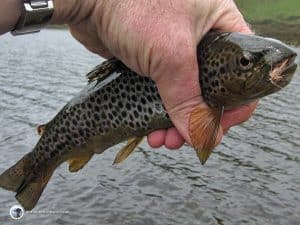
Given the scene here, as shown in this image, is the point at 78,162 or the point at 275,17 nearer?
the point at 78,162

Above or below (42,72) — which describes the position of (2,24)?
above

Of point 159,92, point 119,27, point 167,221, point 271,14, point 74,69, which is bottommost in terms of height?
point 271,14

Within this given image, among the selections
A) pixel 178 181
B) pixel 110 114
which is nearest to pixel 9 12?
pixel 110 114

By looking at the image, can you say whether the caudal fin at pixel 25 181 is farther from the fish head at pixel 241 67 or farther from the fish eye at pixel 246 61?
the fish eye at pixel 246 61

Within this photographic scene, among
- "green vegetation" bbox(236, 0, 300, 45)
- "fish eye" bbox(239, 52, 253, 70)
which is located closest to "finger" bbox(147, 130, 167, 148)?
"fish eye" bbox(239, 52, 253, 70)

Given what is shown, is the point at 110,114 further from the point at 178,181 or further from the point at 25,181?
the point at 178,181

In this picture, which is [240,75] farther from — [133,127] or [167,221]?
[167,221]

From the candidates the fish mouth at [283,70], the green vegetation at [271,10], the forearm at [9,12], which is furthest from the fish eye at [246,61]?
the green vegetation at [271,10]

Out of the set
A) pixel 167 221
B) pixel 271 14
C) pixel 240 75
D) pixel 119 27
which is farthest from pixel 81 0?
pixel 271 14
